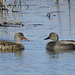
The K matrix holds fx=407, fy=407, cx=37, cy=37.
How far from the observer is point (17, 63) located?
1077 centimetres

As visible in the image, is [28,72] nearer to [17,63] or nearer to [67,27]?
[17,63]

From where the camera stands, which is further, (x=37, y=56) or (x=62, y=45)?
(x=62, y=45)

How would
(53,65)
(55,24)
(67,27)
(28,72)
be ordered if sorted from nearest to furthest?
1. (28,72)
2. (53,65)
3. (67,27)
4. (55,24)

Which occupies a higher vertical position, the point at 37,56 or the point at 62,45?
the point at 62,45

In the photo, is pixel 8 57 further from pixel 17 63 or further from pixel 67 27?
pixel 67 27

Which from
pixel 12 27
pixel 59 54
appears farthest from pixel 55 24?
pixel 59 54

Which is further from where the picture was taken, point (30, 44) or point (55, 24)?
point (55, 24)

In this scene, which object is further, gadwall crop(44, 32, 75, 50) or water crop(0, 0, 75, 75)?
gadwall crop(44, 32, 75, 50)

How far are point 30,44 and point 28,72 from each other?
4.50m

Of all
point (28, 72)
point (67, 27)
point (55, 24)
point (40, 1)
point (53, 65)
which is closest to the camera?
point (28, 72)

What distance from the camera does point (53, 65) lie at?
410 inches

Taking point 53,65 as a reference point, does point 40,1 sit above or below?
above

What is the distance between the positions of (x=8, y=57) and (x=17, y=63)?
1.01m

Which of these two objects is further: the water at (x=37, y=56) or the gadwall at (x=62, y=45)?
the gadwall at (x=62, y=45)
